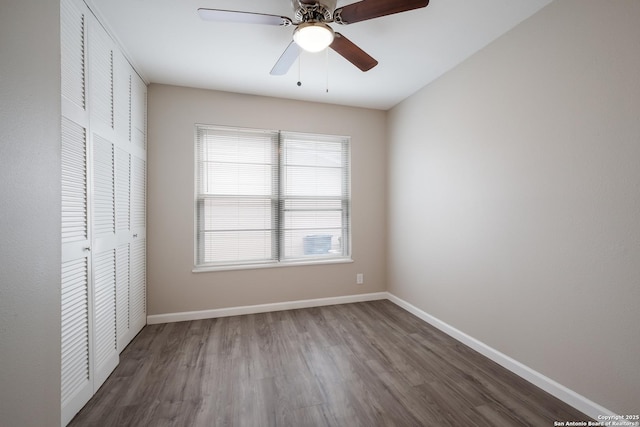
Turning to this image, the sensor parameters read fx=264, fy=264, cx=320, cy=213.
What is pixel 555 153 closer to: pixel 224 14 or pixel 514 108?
pixel 514 108

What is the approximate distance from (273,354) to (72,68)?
251cm

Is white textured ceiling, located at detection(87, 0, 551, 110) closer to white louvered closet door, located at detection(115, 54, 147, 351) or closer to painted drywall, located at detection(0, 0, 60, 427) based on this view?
white louvered closet door, located at detection(115, 54, 147, 351)

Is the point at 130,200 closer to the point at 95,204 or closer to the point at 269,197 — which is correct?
the point at 95,204

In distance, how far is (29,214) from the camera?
91 centimetres

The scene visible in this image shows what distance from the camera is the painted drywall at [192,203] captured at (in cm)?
294

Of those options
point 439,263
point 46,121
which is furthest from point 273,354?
point 46,121

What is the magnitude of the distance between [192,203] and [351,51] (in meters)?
2.31

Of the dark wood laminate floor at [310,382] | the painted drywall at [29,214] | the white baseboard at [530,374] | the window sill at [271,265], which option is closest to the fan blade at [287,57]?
the painted drywall at [29,214]

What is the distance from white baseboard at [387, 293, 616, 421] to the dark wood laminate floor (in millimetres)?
53

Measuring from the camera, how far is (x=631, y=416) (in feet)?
4.72

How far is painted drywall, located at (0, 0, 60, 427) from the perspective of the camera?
790 mm

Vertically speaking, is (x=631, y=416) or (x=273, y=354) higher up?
(x=631, y=416)

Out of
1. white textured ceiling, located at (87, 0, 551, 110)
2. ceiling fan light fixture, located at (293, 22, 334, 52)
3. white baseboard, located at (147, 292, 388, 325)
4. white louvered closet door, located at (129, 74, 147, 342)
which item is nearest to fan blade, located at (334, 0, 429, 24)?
ceiling fan light fixture, located at (293, 22, 334, 52)

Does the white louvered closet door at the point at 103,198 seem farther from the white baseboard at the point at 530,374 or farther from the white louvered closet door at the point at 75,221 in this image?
the white baseboard at the point at 530,374
